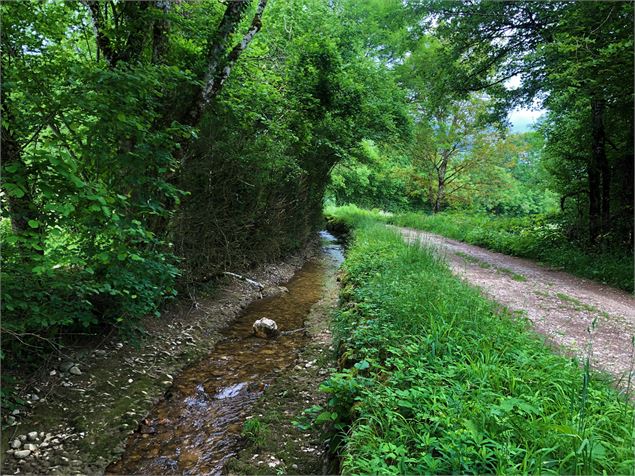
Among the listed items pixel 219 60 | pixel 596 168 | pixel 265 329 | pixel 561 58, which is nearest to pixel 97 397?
pixel 265 329

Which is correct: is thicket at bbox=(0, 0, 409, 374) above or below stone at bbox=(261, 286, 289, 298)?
above

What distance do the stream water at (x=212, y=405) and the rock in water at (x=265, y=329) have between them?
0.12 meters

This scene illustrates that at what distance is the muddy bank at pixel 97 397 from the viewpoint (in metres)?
2.68

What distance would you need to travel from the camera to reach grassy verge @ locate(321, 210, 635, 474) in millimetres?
1707

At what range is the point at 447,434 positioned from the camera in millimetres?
1836

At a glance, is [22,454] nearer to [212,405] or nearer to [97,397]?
[97,397]

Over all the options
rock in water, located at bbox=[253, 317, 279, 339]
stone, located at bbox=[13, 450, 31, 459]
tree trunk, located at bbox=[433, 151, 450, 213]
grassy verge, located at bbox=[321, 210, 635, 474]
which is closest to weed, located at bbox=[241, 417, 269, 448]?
grassy verge, located at bbox=[321, 210, 635, 474]

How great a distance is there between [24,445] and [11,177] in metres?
2.07

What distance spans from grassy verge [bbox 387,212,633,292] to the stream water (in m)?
6.19

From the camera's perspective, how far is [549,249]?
29.9 feet

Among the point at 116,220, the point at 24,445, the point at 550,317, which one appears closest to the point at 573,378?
the point at 550,317

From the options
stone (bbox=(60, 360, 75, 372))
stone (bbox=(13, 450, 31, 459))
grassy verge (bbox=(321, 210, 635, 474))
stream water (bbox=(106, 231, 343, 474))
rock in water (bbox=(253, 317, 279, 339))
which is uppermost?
grassy verge (bbox=(321, 210, 635, 474))

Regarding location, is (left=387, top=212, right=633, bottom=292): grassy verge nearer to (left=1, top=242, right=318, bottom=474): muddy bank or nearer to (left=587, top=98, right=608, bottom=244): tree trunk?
(left=587, top=98, right=608, bottom=244): tree trunk

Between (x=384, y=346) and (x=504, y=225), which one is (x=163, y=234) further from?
(x=504, y=225)
